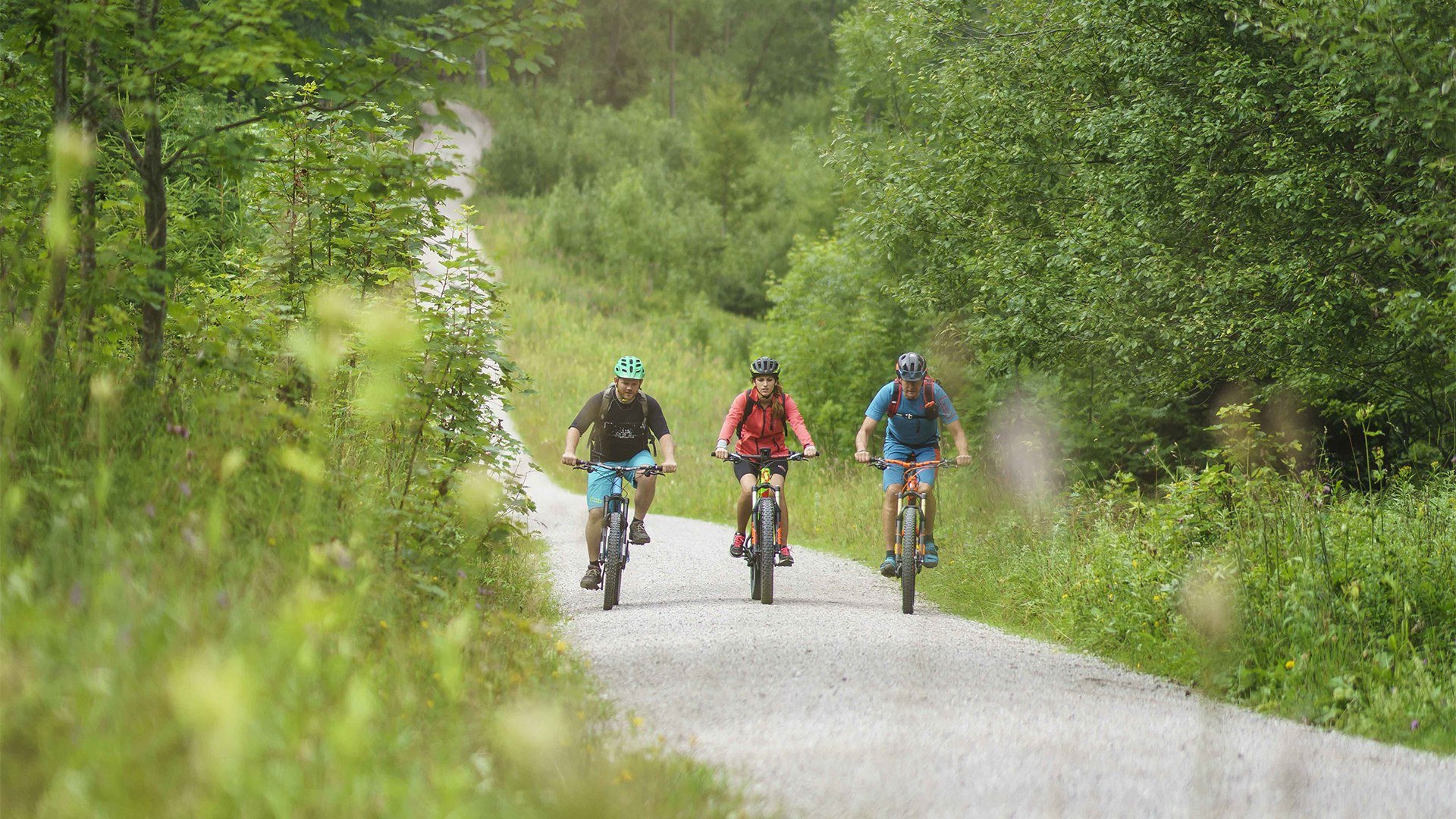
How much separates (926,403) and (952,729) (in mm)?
5629

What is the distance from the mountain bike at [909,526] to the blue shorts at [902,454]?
54mm

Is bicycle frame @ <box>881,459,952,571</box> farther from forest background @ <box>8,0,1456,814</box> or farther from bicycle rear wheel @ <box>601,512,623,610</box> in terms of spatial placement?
bicycle rear wheel @ <box>601,512,623,610</box>

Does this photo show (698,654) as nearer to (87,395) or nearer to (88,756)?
(87,395)

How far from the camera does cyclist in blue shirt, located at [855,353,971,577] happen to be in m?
11.0

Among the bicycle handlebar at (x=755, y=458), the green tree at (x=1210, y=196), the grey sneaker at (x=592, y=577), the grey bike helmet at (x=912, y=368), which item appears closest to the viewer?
the green tree at (x=1210, y=196)

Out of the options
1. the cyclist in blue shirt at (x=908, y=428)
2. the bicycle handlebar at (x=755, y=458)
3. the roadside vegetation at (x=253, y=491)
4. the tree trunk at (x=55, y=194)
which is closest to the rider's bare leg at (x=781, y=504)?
the bicycle handlebar at (x=755, y=458)

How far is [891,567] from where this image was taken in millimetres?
10906

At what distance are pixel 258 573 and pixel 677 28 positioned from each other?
254 feet

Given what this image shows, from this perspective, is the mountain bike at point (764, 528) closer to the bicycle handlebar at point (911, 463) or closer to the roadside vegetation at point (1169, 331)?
the bicycle handlebar at point (911, 463)

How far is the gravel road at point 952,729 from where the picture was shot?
475 cm

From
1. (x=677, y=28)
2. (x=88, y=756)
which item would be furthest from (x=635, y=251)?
(x=88, y=756)

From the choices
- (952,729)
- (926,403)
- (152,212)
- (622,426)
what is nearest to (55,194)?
(152,212)

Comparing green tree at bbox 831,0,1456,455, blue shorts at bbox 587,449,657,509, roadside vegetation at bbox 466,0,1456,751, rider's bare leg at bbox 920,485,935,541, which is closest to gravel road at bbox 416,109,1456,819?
roadside vegetation at bbox 466,0,1456,751

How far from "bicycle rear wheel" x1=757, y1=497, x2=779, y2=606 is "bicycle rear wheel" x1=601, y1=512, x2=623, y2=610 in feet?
4.10
